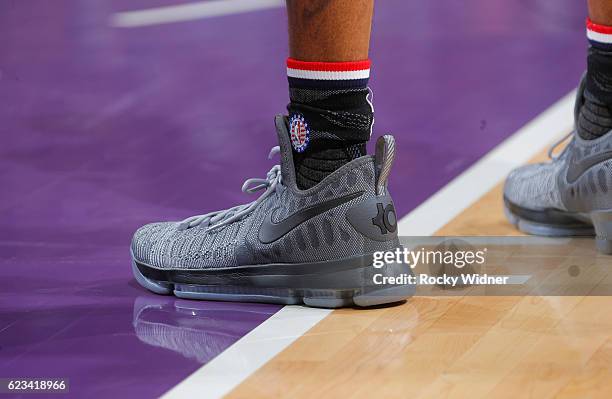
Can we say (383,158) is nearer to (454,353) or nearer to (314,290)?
(314,290)

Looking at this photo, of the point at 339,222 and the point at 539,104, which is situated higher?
the point at 339,222

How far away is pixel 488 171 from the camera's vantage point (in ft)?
9.25

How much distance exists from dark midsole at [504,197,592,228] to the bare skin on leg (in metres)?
0.64

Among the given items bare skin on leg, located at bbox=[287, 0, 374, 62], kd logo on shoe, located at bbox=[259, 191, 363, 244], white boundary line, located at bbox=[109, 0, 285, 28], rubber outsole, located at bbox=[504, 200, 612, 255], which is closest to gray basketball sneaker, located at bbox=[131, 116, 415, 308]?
kd logo on shoe, located at bbox=[259, 191, 363, 244]

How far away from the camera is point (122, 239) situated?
2.35m

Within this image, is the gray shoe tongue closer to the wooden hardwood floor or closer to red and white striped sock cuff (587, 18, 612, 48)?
the wooden hardwood floor

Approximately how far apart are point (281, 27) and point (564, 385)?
2.57 m

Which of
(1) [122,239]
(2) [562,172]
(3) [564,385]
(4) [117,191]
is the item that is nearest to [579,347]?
(3) [564,385]

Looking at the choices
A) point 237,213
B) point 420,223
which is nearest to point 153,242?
point 237,213

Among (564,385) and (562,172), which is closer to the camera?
(564,385)

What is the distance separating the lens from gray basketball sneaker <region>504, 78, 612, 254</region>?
218 centimetres

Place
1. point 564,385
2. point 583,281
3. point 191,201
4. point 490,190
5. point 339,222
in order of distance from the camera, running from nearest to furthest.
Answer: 1. point 564,385
2. point 339,222
3. point 583,281
4. point 191,201
5. point 490,190

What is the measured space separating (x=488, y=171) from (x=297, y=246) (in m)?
0.99

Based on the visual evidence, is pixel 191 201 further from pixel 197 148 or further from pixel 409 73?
pixel 409 73
